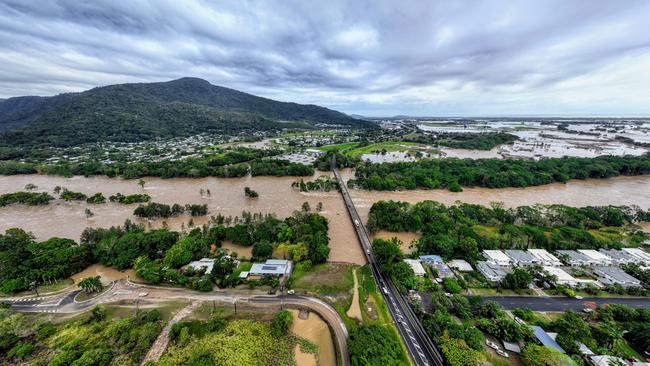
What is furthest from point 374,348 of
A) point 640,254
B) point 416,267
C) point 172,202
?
point 172,202

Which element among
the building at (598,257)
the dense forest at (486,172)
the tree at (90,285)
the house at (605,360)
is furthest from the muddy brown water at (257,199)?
the house at (605,360)

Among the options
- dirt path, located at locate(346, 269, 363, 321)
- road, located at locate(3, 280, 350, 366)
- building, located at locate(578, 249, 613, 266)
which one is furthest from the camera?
building, located at locate(578, 249, 613, 266)

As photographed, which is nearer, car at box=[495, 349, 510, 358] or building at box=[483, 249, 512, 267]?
car at box=[495, 349, 510, 358]

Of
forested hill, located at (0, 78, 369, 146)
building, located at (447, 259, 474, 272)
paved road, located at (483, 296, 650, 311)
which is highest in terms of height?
forested hill, located at (0, 78, 369, 146)

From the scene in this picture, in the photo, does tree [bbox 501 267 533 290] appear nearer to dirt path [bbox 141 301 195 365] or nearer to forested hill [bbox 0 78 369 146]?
dirt path [bbox 141 301 195 365]

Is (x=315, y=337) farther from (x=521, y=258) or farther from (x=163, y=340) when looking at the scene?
(x=521, y=258)

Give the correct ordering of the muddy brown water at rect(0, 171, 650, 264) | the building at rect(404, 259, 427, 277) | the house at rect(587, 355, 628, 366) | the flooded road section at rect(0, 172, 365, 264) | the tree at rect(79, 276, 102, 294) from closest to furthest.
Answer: the house at rect(587, 355, 628, 366) < the tree at rect(79, 276, 102, 294) < the building at rect(404, 259, 427, 277) < the flooded road section at rect(0, 172, 365, 264) < the muddy brown water at rect(0, 171, 650, 264)

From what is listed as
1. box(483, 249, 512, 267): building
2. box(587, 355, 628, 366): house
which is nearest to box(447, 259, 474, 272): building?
box(483, 249, 512, 267): building
